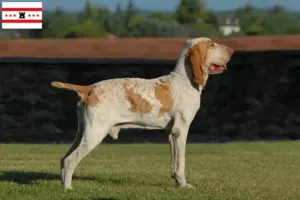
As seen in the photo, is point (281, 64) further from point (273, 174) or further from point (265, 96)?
point (273, 174)

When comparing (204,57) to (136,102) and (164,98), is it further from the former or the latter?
(136,102)

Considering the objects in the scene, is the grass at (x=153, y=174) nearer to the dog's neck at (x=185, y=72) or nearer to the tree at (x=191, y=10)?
the dog's neck at (x=185, y=72)

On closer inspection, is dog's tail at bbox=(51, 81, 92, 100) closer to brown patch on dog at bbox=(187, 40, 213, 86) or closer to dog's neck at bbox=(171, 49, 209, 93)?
dog's neck at bbox=(171, 49, 209, 93)

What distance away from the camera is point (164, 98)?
12102mm

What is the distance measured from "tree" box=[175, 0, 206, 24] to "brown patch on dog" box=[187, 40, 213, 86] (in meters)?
45.0

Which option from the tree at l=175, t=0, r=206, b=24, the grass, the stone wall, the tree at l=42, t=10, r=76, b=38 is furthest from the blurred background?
the tree at l=175, t=0, r=206, b=24

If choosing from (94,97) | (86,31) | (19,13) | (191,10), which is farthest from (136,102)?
(191,10)

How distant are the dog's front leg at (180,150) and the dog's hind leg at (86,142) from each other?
2.85 feet

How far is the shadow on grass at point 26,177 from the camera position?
42.2 ft

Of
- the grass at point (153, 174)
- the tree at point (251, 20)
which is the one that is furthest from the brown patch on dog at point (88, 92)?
the tree at point (251, 20)

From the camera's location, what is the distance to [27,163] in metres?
16.7

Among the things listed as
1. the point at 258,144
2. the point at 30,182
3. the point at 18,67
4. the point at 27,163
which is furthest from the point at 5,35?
the point at 30,182

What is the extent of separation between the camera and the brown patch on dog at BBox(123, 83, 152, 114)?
1193cm

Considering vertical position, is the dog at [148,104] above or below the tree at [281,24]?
above
